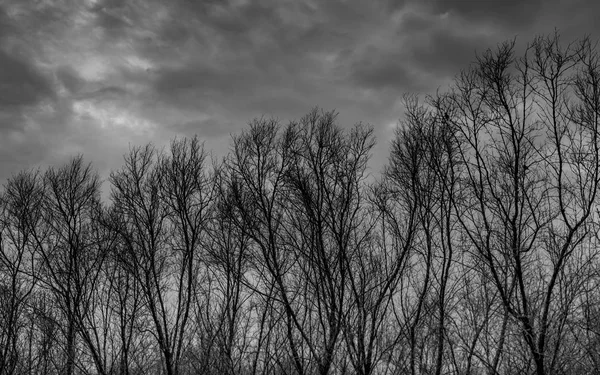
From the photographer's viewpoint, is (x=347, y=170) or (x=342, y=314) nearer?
(x=342, y=314)

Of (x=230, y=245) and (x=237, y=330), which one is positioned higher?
(x=230, y=245)

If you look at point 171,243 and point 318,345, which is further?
point 171,243

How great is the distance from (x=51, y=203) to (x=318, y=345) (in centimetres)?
1072

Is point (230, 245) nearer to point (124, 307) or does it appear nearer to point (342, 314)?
point (124, 307)

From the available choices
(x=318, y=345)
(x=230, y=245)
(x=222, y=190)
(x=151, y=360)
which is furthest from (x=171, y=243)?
(x=318, y=345)

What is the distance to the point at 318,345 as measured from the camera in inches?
526

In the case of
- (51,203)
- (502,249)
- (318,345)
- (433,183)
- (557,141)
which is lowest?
(318,345)

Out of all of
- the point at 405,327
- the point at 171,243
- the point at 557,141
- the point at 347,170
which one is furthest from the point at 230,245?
the point at 557,141

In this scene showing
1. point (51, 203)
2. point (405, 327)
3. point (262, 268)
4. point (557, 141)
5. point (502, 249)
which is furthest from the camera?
point (51, 203)

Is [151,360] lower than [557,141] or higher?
lower

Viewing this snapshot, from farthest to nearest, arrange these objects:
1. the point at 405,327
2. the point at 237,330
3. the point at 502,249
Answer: the point at 237,330 → the point at 405,327 → the point at 502,249

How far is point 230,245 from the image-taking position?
16984 mm

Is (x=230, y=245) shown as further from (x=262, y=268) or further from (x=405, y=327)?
(x=405, y=327)

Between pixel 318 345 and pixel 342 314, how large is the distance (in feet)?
4.05
